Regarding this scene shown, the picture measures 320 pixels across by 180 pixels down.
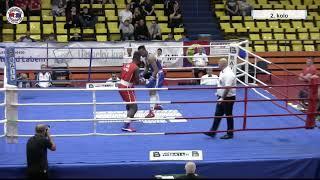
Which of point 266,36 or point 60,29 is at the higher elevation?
point 60,29

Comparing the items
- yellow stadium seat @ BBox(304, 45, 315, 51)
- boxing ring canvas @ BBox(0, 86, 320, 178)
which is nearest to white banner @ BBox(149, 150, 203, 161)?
boxing ring canvas @ BBox(0, 86, 320, 178)

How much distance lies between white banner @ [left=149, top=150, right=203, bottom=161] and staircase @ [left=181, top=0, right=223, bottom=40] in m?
9.96

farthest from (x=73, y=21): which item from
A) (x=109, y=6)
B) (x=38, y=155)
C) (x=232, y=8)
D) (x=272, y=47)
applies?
(x=38, y=155)

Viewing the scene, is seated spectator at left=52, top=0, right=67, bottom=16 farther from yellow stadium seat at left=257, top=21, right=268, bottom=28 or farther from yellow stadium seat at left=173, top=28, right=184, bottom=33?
yellow stadium seat at left=257, top=21, right=268, bottom=28

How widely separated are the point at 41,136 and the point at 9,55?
4942 millimetres

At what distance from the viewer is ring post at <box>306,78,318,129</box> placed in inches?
311

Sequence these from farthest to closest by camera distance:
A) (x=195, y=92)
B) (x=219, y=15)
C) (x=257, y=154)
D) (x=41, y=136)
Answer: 1. (x=219, y=15)
2. (x=195, y=92)
3. (x=257, y=154)
4. (x=41, y=136)

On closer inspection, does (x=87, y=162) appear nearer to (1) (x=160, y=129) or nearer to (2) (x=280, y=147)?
(1) (x=160, y=129)

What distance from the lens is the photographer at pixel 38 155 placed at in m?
6.44

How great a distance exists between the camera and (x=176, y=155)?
7.19 meters

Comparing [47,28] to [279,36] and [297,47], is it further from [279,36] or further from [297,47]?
[297,47]

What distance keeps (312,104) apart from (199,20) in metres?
10.9

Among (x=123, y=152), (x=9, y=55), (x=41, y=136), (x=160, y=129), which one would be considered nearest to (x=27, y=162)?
(x=41, y=136)

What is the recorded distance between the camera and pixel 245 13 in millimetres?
18969
